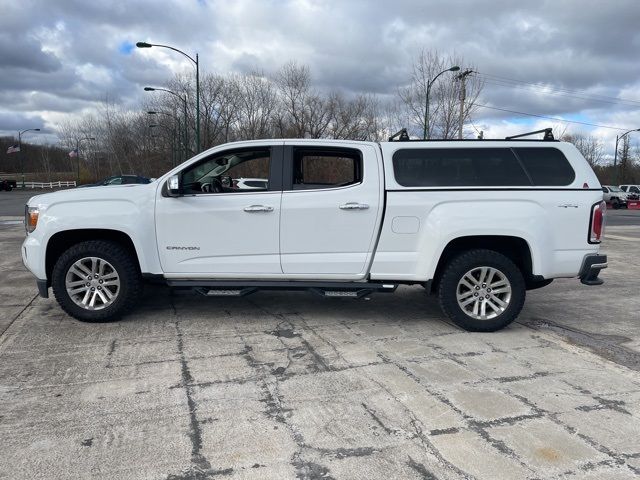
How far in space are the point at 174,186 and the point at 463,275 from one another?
310 centimetres

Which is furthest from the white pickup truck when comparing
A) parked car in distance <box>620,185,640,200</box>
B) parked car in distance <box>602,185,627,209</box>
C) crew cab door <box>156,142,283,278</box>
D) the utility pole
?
parked car in distance <box>620,185,640,200</box>

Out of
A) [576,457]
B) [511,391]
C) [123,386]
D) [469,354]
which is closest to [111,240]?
[123,386]

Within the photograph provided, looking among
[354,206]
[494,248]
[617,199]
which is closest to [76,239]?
[354,206]

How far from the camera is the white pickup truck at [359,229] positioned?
5.20m

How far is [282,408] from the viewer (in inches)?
141

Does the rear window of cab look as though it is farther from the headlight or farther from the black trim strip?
the headlight

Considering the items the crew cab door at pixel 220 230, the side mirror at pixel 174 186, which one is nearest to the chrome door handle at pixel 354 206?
the crew cab door at pixel 220 230

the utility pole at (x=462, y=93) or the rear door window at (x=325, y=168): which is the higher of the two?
the utility pole at (x=462, y=93)

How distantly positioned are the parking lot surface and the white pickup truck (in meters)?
0.49

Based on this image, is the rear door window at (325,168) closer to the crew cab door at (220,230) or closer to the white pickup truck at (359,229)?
the white pickup truck at (359,229)

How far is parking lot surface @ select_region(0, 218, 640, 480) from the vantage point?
293cm

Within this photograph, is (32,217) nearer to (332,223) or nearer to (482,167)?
(332,223)

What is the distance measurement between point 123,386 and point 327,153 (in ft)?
10.3

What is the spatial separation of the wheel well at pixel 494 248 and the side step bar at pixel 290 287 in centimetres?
60
